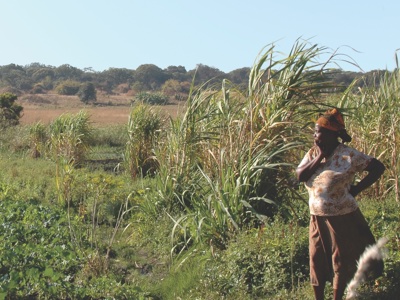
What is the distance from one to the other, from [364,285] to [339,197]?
91 cm

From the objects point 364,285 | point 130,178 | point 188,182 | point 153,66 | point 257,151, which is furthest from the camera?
point 153,66

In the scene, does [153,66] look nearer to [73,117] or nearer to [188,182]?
[73,117]

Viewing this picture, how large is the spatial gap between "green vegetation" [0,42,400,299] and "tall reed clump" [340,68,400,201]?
19 millimetres

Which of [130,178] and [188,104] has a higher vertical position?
[188,104]

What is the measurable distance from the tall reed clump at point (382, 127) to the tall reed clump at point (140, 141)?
207 inches

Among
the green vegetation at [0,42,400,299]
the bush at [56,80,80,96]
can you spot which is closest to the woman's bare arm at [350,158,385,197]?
the green vegetation at [0,42,400,299]

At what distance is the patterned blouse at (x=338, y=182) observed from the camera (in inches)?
196

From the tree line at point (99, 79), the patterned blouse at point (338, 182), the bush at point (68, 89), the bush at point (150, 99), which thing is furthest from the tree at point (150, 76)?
the patterned blouse at point (338, 182)

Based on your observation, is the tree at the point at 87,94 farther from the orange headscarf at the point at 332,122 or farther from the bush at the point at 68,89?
the orange headscarf at the point at 332,122

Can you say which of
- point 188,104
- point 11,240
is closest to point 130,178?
point 188,104

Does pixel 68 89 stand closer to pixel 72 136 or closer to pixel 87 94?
pixel 87 94

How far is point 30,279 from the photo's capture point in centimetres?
610

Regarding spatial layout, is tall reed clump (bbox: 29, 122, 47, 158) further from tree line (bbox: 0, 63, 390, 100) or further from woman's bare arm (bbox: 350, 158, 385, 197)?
tree line (bbox: 0, 63, 390, 100)

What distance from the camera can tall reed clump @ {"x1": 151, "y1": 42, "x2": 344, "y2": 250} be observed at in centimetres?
698
